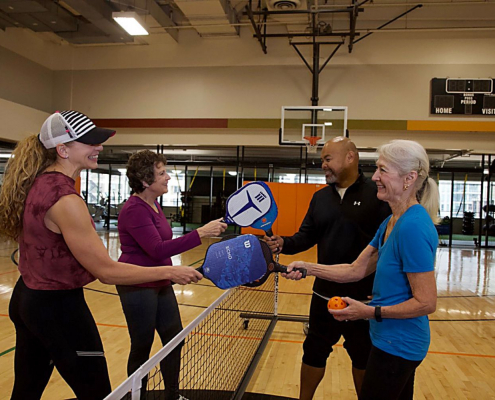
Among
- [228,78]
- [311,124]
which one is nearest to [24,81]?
[228,78]

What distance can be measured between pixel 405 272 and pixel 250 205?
4.13 feet

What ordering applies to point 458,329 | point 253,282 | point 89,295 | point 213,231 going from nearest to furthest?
point 253,282 < point 213,231 < point 458,329 < point 89,295

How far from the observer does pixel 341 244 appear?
2516 mm

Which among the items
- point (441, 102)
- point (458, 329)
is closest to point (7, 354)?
point (458, 329)

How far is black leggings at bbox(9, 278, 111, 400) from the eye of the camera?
159 centimetres

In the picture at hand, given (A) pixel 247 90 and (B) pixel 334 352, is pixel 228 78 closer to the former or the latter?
(A) pixel 247 90

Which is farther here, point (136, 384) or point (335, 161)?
point (335, 161)

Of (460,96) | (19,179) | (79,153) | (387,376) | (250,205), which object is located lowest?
(387,376)

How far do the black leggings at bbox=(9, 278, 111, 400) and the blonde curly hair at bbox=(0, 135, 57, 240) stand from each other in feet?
0.81

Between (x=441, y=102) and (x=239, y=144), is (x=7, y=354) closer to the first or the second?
(x=239, y=144)

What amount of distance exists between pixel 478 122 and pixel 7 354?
34.5 ft

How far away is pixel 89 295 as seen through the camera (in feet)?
18.9

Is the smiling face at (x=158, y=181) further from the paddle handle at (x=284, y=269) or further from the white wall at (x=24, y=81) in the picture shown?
the white wall at (x=24, y=81)

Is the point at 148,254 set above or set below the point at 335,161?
below
